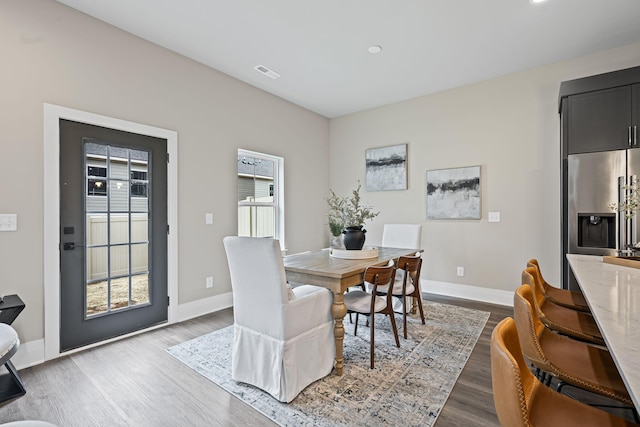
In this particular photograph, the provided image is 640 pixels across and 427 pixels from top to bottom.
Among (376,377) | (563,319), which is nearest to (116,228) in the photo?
(376,377)

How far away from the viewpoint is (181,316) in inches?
131

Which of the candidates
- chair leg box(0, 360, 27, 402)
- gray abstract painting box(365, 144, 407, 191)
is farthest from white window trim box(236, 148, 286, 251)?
chair leg box(0, 360, 27, 402)

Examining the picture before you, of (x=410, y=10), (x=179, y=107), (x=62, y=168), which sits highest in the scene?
(x=410, y=10)

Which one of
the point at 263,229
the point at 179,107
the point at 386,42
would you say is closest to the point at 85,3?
the point at 179,107

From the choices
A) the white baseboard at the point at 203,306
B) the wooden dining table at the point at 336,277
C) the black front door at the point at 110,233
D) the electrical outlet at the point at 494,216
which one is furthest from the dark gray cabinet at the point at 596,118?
the black front door at the point at 110,233

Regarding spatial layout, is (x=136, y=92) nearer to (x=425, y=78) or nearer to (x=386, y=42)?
(x=386, y=42)

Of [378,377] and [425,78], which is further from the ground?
[425,78]

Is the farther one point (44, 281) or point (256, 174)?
point (256, 174)

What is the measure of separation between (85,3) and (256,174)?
8.00ft

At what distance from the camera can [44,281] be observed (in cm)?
244

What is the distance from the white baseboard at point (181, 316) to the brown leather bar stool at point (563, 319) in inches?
126

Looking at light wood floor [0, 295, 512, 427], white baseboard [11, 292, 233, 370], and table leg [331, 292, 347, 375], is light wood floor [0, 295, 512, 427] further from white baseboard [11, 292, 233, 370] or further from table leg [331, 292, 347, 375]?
table leg [331, 292, 347, 375]

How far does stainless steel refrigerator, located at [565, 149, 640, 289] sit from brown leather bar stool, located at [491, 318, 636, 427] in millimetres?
2361

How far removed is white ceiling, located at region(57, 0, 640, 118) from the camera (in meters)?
2.55
